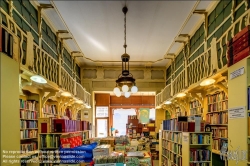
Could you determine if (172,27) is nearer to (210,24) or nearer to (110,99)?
(210,24)

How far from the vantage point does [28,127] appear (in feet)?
18.5

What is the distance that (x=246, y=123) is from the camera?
9.07 ft

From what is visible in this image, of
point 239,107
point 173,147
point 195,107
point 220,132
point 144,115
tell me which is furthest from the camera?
point 144,115

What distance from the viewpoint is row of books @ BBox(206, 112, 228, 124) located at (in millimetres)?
5117

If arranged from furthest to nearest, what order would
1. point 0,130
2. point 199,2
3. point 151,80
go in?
point 151,80
point 199,2
point 0,130

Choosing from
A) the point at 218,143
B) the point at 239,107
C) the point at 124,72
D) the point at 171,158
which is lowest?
the point at 171,158

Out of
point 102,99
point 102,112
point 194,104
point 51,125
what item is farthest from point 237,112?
point 102,112

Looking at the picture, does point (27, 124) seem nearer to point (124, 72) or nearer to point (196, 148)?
point (124, 72)

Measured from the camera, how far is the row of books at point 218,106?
5117 mm

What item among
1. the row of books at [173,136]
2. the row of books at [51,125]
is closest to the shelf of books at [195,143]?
the row of books at [173,136]

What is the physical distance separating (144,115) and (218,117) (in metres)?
8.99

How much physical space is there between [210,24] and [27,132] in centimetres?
518

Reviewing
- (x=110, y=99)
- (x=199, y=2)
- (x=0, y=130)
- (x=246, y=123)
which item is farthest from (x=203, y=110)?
(x=110, y=99)

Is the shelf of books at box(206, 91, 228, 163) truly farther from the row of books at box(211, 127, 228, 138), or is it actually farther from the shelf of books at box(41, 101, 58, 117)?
the shelf of books at box(41, 101, 58, 117)
